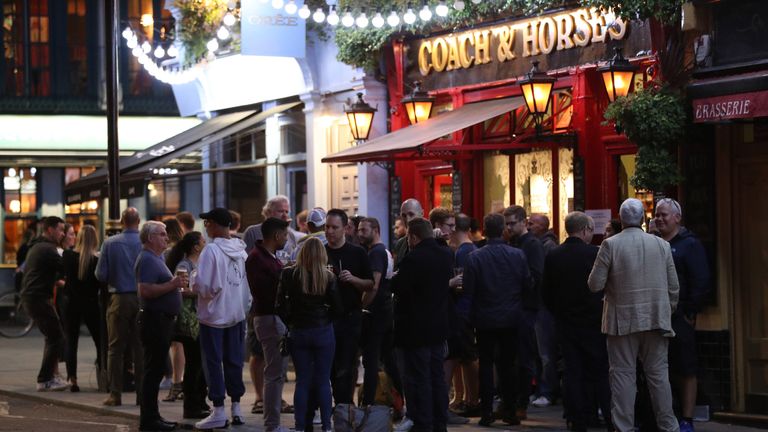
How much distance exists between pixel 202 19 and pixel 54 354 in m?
8.67

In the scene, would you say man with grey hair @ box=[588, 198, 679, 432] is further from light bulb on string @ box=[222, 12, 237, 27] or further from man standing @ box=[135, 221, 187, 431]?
light bulb on string @ box=[222, 12, 237, 27]

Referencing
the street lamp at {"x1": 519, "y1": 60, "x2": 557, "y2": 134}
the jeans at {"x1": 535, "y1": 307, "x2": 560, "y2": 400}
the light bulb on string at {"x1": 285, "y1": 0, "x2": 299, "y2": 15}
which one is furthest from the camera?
the light bulb on string at {"x1": 285, "y1": 0, "x2": 299, "y2": 15}

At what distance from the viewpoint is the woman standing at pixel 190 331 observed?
45.5 ft

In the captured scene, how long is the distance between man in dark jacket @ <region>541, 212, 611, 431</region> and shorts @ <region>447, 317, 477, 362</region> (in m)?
1.25

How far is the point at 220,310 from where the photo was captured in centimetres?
1296

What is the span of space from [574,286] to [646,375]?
1.12 m

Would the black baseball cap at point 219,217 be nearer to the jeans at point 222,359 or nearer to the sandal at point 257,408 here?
the jeans at point 222,359

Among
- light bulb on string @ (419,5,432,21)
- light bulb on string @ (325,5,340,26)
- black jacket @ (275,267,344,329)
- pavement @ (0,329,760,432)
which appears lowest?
pavement @ (0,329,760,432)

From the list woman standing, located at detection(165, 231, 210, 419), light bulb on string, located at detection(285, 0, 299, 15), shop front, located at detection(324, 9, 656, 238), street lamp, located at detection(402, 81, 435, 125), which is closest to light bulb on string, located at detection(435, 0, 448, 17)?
shop front, located at detection(324, 9, 656, 238)

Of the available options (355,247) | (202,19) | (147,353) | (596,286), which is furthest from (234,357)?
(202,19)

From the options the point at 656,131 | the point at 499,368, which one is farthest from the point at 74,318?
the point at 656,131

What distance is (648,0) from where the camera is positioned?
44.7 feet

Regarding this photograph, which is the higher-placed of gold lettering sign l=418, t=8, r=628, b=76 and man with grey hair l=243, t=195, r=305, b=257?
gold lettering sign l=418, t=8, r=628, b=76

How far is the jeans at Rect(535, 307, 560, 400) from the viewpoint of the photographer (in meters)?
14.6
